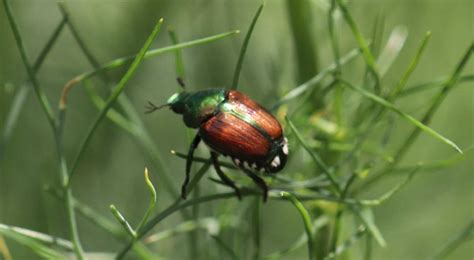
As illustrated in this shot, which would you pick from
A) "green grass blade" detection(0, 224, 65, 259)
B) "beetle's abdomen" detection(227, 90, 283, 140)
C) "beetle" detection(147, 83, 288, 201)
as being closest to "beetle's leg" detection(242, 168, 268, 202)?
"beetle" detection(147, 83, 288, 201)

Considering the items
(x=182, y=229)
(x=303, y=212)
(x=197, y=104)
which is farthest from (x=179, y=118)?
(x=303, y=212)

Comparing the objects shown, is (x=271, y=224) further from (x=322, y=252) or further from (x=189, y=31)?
(x=322, y=252)

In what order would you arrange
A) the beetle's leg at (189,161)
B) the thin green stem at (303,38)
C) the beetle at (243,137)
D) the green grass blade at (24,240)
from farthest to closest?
the thin green stem at (303,38) < the beetle at (243,137) < the beetle's leg at (189,161) < the green grass blade at (24,240)

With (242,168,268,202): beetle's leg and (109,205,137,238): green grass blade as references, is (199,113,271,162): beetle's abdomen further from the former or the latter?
(109,205,137,238): green grass blade

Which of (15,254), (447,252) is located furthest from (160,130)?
(447,252)

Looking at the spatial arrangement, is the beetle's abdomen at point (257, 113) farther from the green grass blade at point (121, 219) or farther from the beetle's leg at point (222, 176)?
the green grass blade at point (121, 219)

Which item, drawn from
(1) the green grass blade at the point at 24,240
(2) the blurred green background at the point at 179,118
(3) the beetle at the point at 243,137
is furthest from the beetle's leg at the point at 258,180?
(2) the blurred green background at the point at 179,118

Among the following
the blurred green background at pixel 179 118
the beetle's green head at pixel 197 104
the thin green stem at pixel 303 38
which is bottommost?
the blurred green background at pixel 179 118
